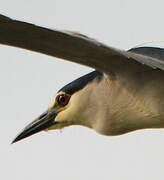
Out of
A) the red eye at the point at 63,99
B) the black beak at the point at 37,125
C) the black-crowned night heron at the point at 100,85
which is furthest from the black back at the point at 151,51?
the black beak at the point at 37,125

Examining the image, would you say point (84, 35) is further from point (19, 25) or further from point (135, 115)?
point (135, 115)

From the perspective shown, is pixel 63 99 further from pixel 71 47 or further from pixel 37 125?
pixel 71 47

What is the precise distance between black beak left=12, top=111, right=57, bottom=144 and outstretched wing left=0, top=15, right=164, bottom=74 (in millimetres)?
1097

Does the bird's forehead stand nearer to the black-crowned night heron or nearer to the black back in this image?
the black-crowned night heron

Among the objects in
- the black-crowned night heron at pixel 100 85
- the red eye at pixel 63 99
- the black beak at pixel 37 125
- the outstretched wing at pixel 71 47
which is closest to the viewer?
the outstretched wing at pixel 71 47

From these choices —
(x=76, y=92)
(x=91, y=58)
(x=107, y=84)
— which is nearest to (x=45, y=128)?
(x=76, y=92)

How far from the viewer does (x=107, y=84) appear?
573 centimetres

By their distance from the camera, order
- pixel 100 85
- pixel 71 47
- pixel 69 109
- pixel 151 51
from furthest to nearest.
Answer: pixel 69 109 → pixel 151 51 → pixel 100 85 → pixel 71 47

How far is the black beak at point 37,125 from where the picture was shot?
6465 millimetres

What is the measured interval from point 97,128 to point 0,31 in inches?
54.5

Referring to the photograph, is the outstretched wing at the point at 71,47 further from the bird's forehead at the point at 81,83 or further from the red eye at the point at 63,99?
the red eye at the point at 63,99

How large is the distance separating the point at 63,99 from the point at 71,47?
4.37 ft

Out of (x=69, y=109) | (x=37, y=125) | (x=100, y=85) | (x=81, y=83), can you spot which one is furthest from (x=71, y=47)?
(x=37, y=125)

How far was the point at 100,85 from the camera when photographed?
5.84 meters
